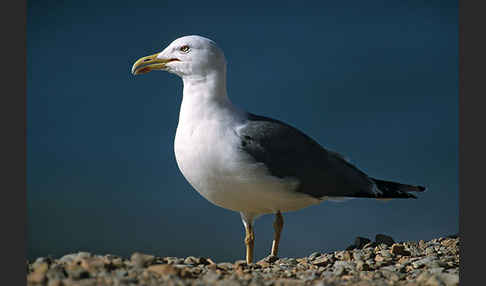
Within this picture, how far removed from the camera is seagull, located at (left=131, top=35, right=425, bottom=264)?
593cm

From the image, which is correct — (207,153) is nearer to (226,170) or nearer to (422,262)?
(226,170)

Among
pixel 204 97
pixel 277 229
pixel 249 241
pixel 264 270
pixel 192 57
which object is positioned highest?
pixel 192 57

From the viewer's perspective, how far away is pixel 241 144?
5957 mm

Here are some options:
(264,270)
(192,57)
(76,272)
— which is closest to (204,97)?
(192,57)

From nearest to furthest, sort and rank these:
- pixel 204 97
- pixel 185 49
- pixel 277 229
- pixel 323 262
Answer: pixel 323 262, pixel 204 97, pixel 185 49, pixel 277 229

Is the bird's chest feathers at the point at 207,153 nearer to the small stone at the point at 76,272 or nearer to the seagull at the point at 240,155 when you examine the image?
the seagull at the point at 240,155

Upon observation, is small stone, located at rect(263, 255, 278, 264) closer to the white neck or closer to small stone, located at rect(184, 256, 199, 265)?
small stone, located at rect(184, 256, 199, 265)

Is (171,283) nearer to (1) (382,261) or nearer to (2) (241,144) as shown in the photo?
(2) (241,144)

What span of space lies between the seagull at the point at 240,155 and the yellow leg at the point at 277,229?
0.04 feet

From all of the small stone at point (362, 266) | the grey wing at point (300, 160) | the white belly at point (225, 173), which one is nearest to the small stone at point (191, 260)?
the white belly at point (225, 173)

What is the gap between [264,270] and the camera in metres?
5.52

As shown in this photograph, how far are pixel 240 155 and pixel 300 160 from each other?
2.93 feet

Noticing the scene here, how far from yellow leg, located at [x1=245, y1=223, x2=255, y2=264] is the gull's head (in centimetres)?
190

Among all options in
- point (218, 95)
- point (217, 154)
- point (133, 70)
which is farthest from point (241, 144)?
point (133, 70)
